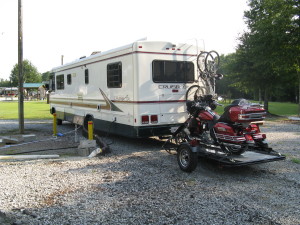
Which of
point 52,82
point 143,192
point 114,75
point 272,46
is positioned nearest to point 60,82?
point 52,82

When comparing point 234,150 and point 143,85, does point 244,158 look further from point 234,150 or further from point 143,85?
point 143,85

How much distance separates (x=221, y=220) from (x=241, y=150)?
86.7 inches

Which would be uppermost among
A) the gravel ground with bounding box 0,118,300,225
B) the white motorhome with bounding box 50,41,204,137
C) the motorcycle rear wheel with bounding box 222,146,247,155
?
the white motorhome with bounding box 50,41,204,137

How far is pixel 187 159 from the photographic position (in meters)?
6.14

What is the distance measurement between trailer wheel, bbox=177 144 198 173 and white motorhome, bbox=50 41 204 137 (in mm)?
1353

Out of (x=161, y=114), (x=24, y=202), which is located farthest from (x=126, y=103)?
(x=24, y=202)

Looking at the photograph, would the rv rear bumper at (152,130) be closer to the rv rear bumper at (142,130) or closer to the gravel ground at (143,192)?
the rv rear bumper at (142,130)

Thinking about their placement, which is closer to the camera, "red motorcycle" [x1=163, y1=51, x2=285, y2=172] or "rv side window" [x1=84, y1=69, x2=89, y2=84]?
"red motorcycle" [x1=163, y1=51, x2=285, y2=172]

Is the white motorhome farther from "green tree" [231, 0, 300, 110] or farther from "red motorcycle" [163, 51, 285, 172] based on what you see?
"green tree" [231, 0, 300, 110]

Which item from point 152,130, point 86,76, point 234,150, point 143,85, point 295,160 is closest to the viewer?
point 234,150

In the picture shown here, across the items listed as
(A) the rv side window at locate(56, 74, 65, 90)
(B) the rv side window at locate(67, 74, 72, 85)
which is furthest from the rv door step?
(A) the rv side window at locate(56, 74, 65, 90)

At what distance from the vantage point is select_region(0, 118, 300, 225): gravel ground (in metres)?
4.01

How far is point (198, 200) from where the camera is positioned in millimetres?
4570

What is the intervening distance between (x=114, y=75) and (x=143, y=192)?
15.5ft
